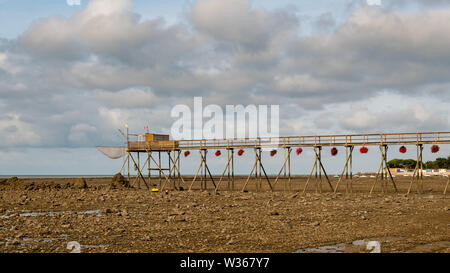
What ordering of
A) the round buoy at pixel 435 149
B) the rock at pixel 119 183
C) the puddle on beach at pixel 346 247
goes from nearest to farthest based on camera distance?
the puddle on beach at pixel 346 247 → the round buoy at pixel 435 149 → the rock at pixel 119 183

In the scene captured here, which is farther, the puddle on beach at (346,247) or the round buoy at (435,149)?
the round buoy at (435,149)

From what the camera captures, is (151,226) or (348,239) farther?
(151,226)

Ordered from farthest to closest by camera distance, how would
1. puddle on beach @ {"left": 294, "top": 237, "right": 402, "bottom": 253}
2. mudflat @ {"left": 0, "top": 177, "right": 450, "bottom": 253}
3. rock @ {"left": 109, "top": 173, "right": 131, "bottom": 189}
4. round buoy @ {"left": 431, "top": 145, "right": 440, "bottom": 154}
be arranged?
rock @ {"left": 109, "top": 173, "right": 131, "bottom": 189}
round buoy @ {"left": 431, "top": 145, "right": 440, "bottom": 154}
mudflat @ {"left": 0, "top": 177, "right": 450, "bottom": 253}
puddle on beach @ {"left": 294, "top": 237, "right": 402, "bottom": 253}

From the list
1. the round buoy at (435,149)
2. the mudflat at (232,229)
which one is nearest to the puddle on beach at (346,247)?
the mudflat at (232,229)

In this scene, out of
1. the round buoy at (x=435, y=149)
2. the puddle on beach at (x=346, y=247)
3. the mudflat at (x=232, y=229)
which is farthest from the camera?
the round buoy at (x=435, y=149)

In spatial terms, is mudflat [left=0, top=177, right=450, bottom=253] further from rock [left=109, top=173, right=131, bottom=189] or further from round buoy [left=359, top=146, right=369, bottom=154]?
rock [left=109, top=173, right=131, bottom=189]

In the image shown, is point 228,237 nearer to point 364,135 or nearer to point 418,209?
point 418,209

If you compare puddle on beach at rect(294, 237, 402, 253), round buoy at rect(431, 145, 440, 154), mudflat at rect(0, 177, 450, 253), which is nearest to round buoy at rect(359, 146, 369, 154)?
round buoy at rect(431, 145, 440, 154)

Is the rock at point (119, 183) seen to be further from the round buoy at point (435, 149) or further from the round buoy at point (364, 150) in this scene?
the round buoy at point (435, 149)

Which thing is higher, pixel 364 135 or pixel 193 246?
pixel 364 135

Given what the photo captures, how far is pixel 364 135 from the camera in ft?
127
